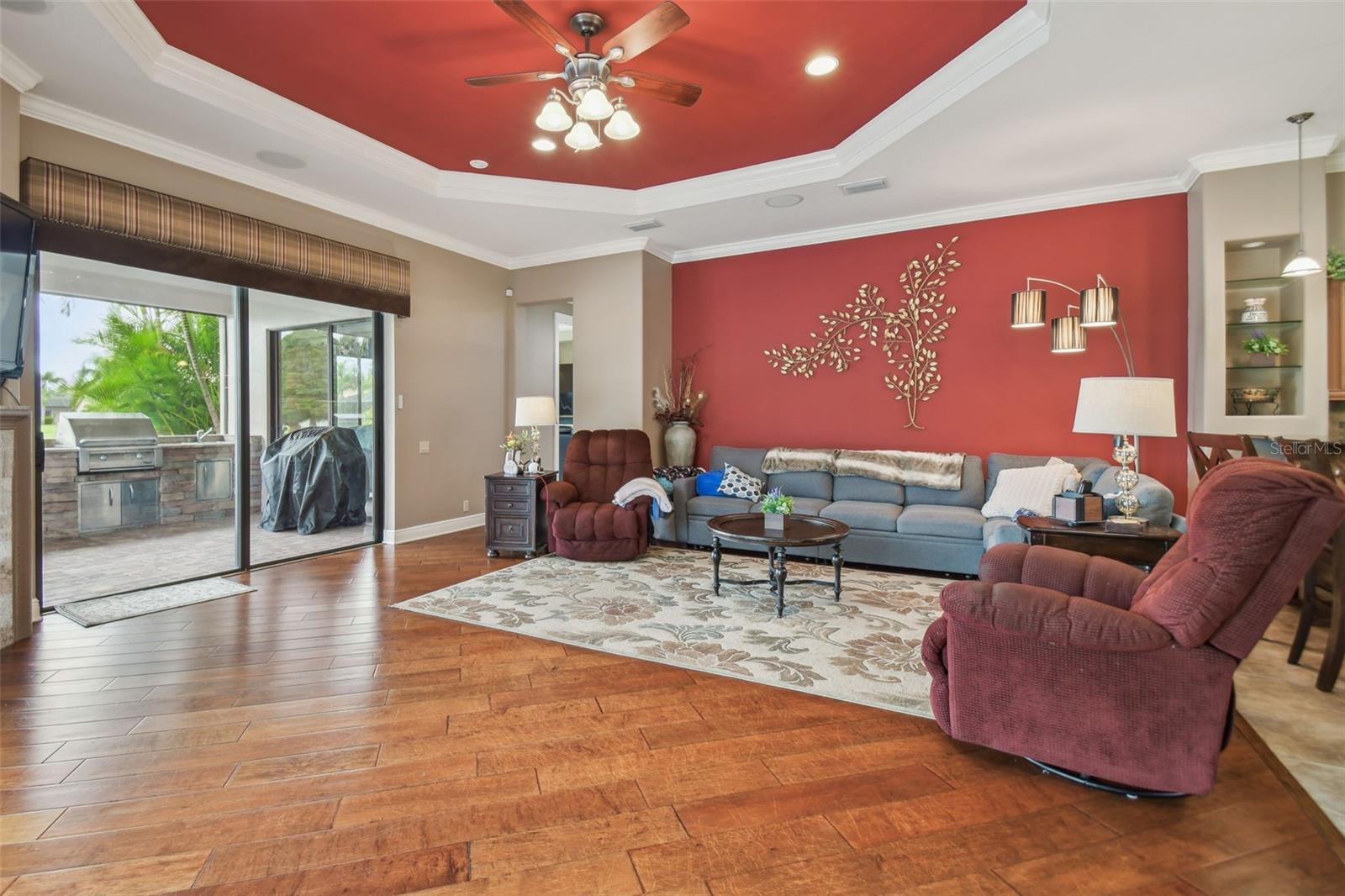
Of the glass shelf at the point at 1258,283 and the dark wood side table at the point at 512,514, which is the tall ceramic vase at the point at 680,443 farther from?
the glass shelf at the point at 1258,283

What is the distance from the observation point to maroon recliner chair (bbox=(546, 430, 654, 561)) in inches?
193

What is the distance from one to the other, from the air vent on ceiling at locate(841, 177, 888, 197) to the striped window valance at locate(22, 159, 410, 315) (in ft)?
13.0

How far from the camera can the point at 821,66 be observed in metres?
3.35

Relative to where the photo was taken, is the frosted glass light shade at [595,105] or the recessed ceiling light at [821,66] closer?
the frosted glass light shade at [595,105]

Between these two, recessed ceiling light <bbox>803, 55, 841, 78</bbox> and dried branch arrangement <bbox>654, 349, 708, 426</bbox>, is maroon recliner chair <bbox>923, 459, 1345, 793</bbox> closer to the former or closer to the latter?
recessed ceiling light <bbox>803, 55, 841, 78</bbox>

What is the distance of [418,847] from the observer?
1658 mm

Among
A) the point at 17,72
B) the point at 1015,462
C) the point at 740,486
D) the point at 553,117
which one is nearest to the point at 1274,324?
the point at 1015,462

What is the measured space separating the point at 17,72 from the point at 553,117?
283 cm

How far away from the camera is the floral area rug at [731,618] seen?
110 inches

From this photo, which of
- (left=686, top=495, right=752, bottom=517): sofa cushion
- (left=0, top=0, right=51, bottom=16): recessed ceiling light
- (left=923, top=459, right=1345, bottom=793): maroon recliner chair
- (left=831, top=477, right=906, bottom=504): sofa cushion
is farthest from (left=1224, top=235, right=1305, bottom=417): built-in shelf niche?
(left=0, top=0, right=51, bottom=16): recessed ceiling light

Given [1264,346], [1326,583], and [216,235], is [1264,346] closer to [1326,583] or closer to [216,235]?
[1326,583]

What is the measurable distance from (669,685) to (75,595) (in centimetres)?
390

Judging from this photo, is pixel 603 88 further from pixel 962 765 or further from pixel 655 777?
pixel 962 765

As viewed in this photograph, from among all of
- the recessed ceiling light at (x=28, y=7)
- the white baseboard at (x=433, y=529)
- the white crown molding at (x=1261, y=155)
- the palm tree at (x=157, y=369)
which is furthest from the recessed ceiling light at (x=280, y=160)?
the white crown molding at (x=1261, y=155)
